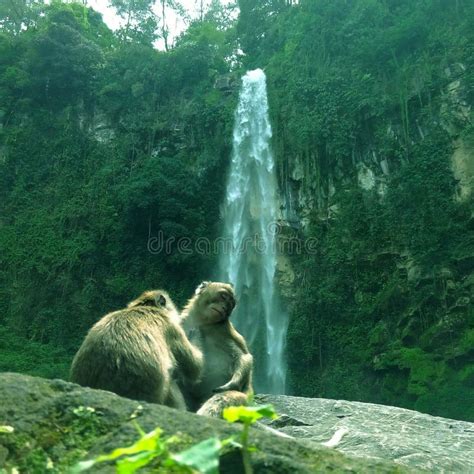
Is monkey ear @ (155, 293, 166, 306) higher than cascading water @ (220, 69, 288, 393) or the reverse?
the reverse

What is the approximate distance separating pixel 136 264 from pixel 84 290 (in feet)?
8.08

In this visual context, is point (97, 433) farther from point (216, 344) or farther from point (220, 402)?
point (216, 344)

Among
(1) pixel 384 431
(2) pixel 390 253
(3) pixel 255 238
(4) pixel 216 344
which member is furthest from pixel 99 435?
(3) pixel 255 238

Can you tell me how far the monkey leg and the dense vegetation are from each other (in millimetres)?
15223

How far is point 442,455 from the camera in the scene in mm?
5582

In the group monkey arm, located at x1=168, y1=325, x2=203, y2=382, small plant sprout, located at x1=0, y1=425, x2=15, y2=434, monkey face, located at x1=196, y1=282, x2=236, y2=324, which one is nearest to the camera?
small plant sprout, located at x1=0, y1=425, x2=15, y2=434

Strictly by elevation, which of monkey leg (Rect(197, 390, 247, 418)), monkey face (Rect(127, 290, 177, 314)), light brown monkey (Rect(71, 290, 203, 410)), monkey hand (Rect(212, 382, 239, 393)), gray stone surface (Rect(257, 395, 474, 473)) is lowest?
gray stone surface (Rect(257, 395, 474, 473))

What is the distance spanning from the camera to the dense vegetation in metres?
22.7

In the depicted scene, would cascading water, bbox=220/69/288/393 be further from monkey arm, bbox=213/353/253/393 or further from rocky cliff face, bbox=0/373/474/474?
rocky cliff face, bbox=0/373/474/474

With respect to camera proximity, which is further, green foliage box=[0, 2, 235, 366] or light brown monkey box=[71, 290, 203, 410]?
green foliage box=[0, 2, 235, 366]

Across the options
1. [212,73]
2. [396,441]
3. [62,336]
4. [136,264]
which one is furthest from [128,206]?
[396,441]

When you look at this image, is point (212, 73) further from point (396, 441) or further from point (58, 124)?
point (396, 441)

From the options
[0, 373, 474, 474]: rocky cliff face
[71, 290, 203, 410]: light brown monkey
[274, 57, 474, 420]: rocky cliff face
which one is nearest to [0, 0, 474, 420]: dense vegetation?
[274, 57, 474, 420]: rocky cliff face

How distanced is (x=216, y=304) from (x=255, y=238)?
21.2 m
